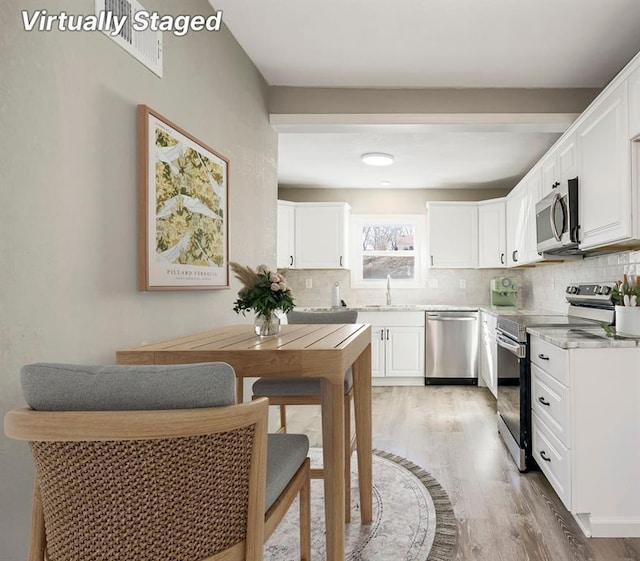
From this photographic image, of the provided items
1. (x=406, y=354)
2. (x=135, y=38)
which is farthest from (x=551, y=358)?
(x=406, y=354)

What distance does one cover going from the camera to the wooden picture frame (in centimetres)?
182

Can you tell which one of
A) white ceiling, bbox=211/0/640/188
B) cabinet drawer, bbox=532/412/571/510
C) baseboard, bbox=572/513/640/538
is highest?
white ceiling, bbox=211/0/640/188

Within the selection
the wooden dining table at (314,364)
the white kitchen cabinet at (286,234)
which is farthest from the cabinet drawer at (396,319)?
the wooden dining table at (314,364)

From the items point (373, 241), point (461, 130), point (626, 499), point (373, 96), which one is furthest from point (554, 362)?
point (373, 241)

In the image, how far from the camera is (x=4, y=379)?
1.20 meters

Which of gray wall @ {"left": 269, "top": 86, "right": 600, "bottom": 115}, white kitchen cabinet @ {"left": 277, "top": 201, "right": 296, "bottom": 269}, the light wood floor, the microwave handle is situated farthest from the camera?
white kitchen cabinet @ {"left": 277, "top": 201, "right": 296, "bottom": 269}

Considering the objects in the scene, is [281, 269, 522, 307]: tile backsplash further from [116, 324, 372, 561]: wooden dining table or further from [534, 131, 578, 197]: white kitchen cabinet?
[116, 324, 372, 561]: wooden dining table

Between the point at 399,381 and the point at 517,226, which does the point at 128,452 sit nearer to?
the point at 517,226

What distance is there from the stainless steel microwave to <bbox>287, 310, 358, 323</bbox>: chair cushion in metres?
1.48

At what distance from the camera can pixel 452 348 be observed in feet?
18.0

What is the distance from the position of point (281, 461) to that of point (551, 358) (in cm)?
166

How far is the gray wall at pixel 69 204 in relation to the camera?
4.02ft

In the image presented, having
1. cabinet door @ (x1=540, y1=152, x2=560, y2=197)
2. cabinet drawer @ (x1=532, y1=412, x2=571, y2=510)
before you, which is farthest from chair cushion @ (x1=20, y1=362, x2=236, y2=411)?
cabinet door @ (x1=540, y1=152, x2=560, y2=197)

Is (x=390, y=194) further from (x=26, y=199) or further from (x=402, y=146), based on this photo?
(x=26, y=199)
